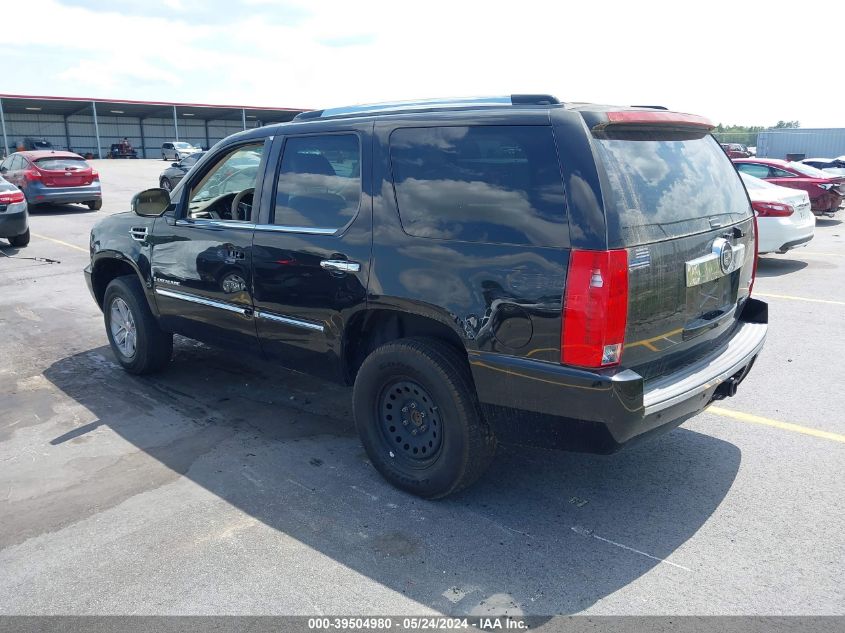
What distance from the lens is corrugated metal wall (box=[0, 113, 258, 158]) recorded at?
49156 mm

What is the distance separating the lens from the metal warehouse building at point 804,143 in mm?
39406

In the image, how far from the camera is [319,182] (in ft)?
13.2

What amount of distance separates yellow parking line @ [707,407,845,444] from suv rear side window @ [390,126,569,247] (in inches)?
101

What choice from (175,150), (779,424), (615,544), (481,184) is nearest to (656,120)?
(481,184)

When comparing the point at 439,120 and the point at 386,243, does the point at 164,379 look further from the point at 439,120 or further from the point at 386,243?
the point at 439,120

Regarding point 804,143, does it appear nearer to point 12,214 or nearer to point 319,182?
point 12,214

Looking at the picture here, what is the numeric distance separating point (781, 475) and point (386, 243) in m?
2.59

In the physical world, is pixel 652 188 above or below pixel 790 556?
above

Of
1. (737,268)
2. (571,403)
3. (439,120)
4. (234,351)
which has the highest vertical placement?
(439,120)

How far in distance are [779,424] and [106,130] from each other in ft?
188

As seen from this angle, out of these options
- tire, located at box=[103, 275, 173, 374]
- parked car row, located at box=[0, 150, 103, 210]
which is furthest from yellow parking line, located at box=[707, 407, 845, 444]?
parked car row, located at box=[0, 150, 103, 210]

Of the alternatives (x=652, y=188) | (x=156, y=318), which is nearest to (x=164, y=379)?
(x=156, y=318)

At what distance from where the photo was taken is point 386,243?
357 cm

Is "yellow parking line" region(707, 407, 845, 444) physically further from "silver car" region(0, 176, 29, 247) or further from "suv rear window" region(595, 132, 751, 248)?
"silver car" region(0, 176, 29, 247)
